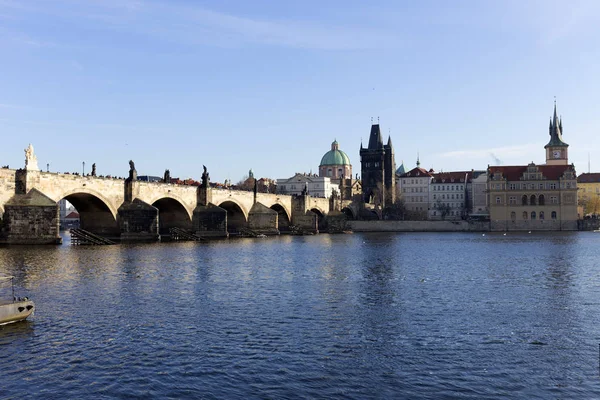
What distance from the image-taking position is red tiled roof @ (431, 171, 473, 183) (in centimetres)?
17650

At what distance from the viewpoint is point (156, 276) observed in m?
34.7

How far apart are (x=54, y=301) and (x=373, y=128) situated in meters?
180

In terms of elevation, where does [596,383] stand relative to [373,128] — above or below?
below

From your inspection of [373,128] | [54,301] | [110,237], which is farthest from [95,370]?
[373,128]

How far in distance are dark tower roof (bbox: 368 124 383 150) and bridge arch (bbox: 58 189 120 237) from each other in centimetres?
13710

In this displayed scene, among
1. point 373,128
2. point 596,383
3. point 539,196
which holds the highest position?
point 373,128

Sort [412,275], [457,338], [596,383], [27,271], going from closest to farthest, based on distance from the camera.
Result: [596,383]
[457,338]
[27,271]
[412,275]

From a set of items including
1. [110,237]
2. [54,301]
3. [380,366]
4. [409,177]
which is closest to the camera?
[380,366]

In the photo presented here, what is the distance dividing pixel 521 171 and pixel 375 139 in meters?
72.4

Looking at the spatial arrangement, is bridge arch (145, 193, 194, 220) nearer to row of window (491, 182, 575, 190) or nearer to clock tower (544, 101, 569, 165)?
row of window (491, 182, 575, 190)

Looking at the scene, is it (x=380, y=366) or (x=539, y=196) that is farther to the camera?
(x=539, y=196)

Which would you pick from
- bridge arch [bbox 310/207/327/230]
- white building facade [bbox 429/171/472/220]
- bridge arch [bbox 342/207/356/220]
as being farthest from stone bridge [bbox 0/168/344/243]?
white building facade [bbox 429/171/472/220]

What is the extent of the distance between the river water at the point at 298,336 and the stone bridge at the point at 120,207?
50.2 feet

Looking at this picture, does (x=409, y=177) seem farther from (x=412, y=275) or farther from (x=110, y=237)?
(x=412, y=275)
